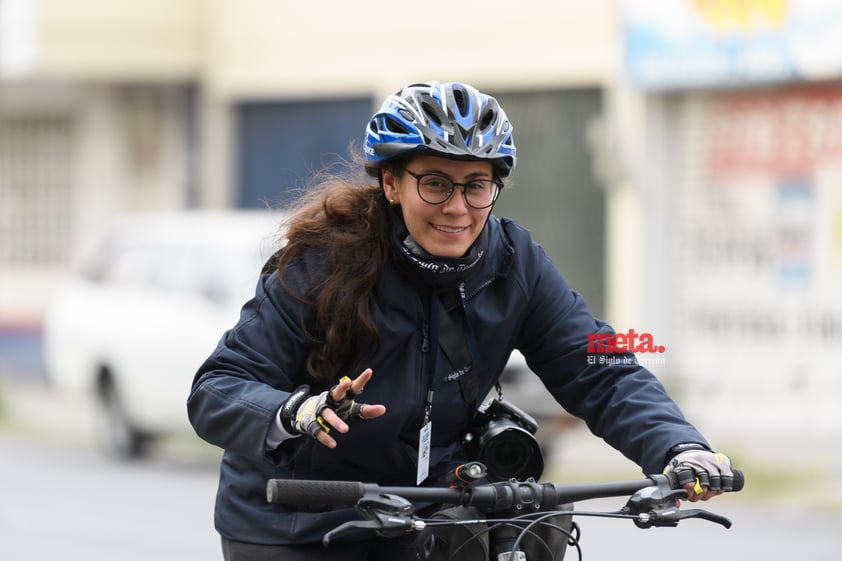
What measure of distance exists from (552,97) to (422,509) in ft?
42.6

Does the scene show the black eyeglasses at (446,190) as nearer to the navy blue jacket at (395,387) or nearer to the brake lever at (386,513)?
the navy blue jacket at (395,387)

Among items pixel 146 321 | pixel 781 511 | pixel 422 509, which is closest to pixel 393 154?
pixel 422 509

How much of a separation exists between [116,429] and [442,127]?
1017 centimetres

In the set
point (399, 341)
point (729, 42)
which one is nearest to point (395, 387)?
point (399, 341)

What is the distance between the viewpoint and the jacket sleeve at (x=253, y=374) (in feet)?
11.9

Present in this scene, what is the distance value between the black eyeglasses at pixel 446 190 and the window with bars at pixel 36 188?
17.5 metres

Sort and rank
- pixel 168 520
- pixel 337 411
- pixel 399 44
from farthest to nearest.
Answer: pixel 399 44
pixel 168 520
pixel 337 411

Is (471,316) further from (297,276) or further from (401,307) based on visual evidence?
(297,276)

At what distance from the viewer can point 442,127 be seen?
12.6ft

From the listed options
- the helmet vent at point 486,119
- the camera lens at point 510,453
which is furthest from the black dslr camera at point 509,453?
the helmet vent at point 486,119

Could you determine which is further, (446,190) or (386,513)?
(446,190)

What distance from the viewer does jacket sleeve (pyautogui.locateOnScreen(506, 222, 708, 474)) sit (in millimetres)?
3916

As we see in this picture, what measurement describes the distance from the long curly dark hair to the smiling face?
0.14 m

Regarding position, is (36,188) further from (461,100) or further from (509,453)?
(509,453)
